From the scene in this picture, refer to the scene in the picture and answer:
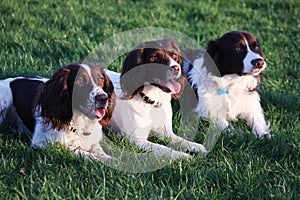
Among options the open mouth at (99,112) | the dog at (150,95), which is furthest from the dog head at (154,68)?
the open mouth at (99,112)

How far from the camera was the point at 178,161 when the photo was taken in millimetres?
3834

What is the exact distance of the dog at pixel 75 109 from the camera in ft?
12.9

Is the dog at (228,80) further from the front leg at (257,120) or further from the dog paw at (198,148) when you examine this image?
the dog paw at (198,148)

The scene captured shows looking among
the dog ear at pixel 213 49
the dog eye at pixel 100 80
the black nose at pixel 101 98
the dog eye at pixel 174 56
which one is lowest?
the dog ear at pixel 213 49

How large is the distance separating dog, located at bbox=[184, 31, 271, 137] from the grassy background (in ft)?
0.72

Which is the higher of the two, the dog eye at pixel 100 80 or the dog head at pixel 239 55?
the dog eye at pixel 100 80

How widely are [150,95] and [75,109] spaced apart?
724mm

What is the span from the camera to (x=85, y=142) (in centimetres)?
417

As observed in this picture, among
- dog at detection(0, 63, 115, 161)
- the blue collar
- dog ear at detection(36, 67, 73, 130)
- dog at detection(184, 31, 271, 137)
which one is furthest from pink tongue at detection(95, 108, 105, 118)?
the blue collar

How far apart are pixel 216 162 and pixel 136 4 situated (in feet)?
18.9

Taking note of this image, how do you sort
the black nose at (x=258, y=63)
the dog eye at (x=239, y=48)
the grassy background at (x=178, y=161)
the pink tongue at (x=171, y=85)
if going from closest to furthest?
the grassy background at (x=178, y=161) → the pink tongue at (x=171, y=85) → the black nose at (x=258, y=63) → the dog eye at (x=239, y=48)

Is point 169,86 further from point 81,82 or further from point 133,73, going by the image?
point 81,82

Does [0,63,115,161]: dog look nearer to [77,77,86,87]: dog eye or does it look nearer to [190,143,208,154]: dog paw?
[77,77,86,87]: dog eye

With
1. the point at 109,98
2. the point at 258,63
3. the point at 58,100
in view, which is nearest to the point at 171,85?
the point at 109,98
